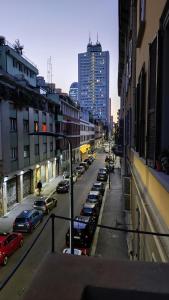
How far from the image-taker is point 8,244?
15.9 m

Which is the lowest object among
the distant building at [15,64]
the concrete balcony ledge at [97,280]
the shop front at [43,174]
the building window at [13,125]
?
the shop front at [43,174]

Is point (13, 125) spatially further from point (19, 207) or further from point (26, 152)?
point (19, 207)

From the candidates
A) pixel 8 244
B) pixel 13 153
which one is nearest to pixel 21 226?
pixel 8 244

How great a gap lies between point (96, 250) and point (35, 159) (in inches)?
736

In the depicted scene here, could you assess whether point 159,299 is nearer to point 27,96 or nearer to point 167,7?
point 167,7

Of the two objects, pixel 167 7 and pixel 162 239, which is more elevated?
pixel 167 7

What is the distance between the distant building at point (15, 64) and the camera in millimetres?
29109

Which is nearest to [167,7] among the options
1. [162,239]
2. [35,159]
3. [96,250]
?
[162,239]

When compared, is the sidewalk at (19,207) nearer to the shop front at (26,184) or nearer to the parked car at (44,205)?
the shop front at (26,184)

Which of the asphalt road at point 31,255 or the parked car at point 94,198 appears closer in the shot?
the asphalt road at point 31,255

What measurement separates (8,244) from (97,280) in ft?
45.4

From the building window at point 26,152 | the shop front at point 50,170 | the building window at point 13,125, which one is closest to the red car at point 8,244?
the building window at point 13,125

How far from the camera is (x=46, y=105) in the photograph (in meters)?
39.1

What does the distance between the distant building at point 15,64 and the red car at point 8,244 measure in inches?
678
